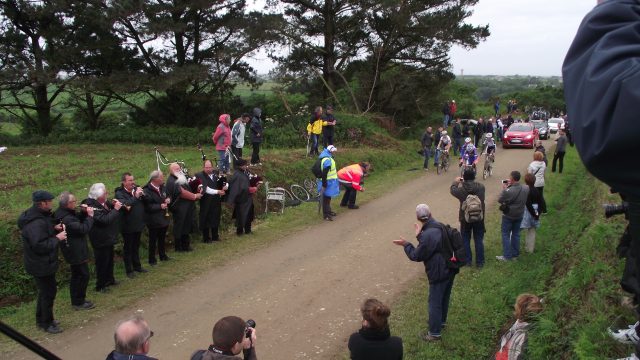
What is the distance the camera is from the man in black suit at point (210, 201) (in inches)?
475

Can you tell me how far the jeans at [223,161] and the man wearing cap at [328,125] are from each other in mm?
5530

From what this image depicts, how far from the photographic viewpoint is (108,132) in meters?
29.2

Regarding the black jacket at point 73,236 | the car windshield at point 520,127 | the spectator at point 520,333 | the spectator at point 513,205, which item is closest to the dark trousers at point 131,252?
the black jacket at point 73,236

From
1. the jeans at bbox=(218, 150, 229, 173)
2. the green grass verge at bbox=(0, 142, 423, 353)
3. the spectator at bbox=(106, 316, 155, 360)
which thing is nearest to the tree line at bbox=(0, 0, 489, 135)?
the green grass verge at bbox=(0, 142, 423, 353)

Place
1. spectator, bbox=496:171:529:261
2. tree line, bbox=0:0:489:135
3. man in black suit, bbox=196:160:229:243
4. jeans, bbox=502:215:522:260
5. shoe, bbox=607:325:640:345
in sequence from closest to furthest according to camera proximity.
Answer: shoe, bbox=607:325:640:345, spectator, bbox=496:171:529:261, jeans, bbox=502:215:522:260, man in black suit, bbox=196:160:229:243, tree line, bbox=0:0:489:135

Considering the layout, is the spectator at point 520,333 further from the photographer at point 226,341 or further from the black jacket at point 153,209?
the black jacket at point 153,209

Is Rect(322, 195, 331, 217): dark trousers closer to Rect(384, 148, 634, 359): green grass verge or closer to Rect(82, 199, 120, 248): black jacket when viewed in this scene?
Rect(384, 148, 634, 359): green grass verge

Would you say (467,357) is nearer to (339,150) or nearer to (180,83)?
(339,150)

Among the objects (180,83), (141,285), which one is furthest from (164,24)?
(141,285)

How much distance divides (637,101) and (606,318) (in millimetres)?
5501

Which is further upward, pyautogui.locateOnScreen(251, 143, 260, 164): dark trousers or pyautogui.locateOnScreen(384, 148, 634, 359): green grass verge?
pyautogui.locateOnScreen(251, 143, 260, 164): dark trousers

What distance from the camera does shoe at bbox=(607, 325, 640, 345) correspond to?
4887 millimetres

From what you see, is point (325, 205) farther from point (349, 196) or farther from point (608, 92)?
point (608, 92)

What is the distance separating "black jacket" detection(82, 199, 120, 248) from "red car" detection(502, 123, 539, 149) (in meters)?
26.0
